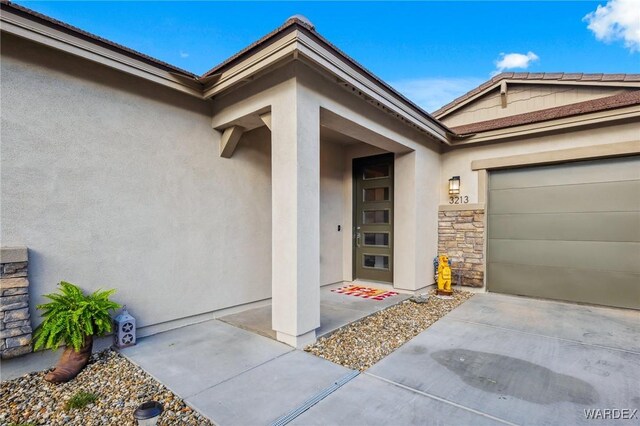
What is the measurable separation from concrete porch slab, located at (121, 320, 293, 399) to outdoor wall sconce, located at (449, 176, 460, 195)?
15.7 feet

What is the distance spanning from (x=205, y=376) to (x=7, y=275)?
197cm

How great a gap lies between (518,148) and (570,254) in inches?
83.4

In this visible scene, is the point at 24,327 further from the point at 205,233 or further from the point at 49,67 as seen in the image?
the point at 49,67

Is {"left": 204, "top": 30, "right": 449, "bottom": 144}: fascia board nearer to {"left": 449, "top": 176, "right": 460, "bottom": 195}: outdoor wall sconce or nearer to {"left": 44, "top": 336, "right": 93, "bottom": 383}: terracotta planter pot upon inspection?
{"left": 449, "top": 176, "right": 460, "bottom": 195}: outdoor wall sconce

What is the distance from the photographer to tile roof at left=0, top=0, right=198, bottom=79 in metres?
2.62

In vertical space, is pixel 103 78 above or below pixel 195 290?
above

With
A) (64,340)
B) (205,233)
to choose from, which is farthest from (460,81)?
(64,340)

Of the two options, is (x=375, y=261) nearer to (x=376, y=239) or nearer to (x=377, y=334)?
(x=376, y=239)

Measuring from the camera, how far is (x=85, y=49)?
302 cm

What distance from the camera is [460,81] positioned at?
10219 mm

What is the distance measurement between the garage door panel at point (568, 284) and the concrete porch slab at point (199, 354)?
478cm

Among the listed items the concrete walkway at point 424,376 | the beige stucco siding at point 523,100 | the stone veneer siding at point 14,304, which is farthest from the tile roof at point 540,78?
the stone veneer siding at point 14,304

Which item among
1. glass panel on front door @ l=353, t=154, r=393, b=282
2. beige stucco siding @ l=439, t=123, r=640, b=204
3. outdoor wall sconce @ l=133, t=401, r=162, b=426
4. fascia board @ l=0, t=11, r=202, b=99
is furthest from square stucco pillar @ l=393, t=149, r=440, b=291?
outdoor wall sconce @ l=133, t=401, r=162, b=426

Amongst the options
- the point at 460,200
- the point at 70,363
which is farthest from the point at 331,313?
→ the point at 460,200
